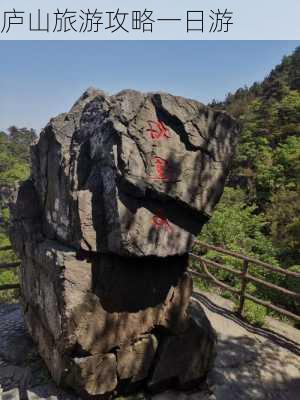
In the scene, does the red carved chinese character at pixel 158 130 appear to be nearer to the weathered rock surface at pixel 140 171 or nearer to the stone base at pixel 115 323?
the weathered rock surface at pixel 140 171

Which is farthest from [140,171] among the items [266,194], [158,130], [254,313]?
[266,194]

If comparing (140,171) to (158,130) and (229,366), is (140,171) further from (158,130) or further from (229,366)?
(229,366)

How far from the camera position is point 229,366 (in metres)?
4.72

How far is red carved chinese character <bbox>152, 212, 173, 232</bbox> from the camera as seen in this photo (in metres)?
3.47

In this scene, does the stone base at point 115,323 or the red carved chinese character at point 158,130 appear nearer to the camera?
the red carved chinese character at point 158,130

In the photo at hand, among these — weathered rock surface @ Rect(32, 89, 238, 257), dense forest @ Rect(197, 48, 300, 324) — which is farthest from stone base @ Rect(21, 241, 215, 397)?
dense forest @ Rect(197, 48, 300, 324)

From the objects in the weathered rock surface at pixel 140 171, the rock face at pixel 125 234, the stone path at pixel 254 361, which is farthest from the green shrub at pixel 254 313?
the weathered rock surface at pixel 140 171

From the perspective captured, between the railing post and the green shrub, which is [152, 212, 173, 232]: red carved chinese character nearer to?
the railing post

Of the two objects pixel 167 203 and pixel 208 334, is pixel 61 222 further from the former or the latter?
pixel 208 334

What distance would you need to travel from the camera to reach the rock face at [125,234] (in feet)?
11.0

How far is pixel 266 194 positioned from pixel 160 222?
15379 mm

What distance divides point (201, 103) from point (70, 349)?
2.71m

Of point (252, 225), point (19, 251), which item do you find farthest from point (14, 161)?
point (19, 251)

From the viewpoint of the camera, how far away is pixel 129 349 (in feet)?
12.5
